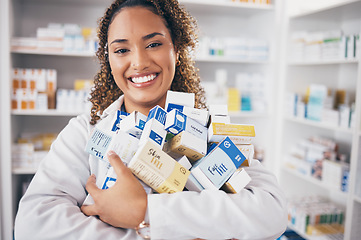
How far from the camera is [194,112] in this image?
37.7 inches

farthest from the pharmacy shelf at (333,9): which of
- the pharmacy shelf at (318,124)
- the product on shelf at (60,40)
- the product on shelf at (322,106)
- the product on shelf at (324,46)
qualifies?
the product on shelf at (60,40)

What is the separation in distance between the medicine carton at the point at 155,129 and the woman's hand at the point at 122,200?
0.30 ft

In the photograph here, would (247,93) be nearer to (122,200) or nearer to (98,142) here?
(98,142)

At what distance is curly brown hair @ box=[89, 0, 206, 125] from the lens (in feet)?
3.88

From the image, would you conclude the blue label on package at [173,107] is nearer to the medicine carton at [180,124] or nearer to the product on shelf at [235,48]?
the medicine carton at [180,124]

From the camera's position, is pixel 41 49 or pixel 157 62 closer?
pixel 157 62

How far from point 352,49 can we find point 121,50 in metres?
2.00

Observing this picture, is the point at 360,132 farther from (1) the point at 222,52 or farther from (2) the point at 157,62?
(2) the point at 157,62

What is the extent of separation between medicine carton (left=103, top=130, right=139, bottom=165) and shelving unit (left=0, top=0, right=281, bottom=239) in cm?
197

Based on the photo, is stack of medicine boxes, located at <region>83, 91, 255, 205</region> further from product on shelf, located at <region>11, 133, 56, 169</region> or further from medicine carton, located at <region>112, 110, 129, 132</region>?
product on shelf, located at <region>11, 133, 56, 169</region>

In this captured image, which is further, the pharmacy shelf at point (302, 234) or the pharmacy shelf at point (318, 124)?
the pharmacy shelf at point (302, 234)

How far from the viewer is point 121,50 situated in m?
1.11

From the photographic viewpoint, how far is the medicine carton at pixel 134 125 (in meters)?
0.90

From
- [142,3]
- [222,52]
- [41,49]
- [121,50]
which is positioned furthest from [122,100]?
[222,52]
